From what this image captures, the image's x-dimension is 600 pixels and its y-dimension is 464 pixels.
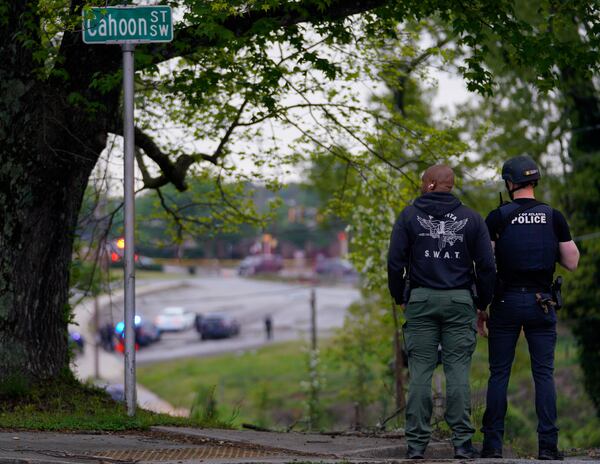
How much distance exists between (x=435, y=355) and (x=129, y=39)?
10.7 ft

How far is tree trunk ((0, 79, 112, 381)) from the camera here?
31.1 feet

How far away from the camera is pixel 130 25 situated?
8203 mm

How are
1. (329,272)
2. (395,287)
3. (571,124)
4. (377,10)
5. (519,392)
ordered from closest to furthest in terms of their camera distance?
1. (395,287)
2. (377,10)
3. (571,124)
4. (519,392)
5. (329,272)

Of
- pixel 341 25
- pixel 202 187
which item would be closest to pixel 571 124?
pixel 202 187

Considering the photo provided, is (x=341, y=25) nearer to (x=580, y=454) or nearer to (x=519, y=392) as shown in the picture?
(x=580, y=454)

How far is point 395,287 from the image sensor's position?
23.1ft

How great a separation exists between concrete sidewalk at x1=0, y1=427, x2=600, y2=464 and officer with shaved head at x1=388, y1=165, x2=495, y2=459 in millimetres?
342

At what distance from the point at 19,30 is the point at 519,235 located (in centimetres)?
466

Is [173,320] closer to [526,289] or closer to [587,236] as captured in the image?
[587,236]

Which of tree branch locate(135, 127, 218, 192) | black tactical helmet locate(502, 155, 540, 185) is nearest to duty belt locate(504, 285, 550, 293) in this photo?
black tactical helmet locate(502, 155, 540, 185)

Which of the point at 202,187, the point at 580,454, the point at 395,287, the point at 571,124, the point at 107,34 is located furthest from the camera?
the point at 571,124

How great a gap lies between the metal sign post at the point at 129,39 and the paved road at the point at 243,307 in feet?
198

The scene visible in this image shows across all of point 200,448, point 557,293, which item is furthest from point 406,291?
point 200,448

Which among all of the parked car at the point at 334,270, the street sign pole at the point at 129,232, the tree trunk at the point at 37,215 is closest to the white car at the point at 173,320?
the parked car at the point at 334,270
